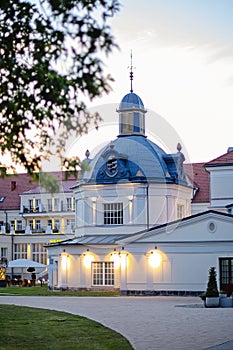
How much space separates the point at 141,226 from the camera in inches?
2105

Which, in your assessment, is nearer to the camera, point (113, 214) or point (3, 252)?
point (113, 214)

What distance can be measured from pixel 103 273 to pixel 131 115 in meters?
14.9

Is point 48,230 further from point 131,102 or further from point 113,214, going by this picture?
point 113,214

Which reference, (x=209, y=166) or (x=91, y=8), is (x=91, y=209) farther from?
(x=91, y=8)

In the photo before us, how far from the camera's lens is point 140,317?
2545 cm

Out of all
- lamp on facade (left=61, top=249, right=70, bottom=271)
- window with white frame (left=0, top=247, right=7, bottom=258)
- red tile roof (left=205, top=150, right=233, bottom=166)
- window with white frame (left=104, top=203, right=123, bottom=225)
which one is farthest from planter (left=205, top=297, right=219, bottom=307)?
window with white frame (left=0, top=247, right=7, bottom=258)

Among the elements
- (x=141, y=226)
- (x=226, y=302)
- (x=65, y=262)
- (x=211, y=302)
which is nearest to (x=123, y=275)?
(x=65, y=262)

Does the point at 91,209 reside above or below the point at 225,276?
above

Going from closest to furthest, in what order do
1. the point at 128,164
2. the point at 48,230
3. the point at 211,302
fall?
the point at 211,302
the point at 128,164
the point at 48,230

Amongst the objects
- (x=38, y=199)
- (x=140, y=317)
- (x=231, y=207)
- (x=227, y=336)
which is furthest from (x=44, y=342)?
(x=38, y=199)

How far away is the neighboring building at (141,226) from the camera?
4462 cm

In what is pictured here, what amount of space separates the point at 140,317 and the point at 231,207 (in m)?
24.0

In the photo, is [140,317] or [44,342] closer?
[44,342]

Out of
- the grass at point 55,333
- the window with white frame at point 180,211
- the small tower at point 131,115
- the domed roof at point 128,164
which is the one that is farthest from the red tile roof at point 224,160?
the grass at point 55,333
